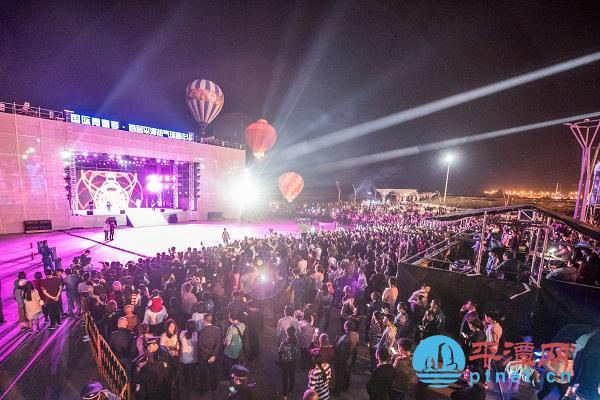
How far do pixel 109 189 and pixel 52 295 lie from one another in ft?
76.2

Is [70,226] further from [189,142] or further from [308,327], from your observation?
[308,327]

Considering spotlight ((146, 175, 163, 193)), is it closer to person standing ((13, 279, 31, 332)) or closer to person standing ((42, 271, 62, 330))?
person standing ((42, 271, 62, 330))

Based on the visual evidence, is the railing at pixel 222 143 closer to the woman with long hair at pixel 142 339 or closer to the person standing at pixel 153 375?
the woman with long hair at pixel 142 339

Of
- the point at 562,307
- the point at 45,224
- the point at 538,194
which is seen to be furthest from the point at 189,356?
the point at 538,194

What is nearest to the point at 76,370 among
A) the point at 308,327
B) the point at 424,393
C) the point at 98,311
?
the point at 98,311

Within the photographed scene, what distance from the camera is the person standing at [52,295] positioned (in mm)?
7357

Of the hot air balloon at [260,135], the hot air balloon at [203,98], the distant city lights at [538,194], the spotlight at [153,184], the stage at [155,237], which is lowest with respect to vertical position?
the stage at [155,237]

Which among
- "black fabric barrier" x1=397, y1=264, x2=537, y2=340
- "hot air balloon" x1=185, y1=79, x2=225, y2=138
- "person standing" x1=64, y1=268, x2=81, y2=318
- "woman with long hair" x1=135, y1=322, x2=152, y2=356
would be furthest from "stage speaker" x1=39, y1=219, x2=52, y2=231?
"black fabric barrier" x1=397, y1=264, x2=537, y2=340

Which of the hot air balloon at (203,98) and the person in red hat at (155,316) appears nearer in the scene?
the person in red hat at (155,316)

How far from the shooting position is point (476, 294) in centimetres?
779

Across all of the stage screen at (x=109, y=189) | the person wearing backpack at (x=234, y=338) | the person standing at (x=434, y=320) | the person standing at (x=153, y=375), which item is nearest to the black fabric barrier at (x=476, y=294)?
the person standing at (x=434, y=320)

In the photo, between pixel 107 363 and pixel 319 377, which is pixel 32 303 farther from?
pixel 319 377

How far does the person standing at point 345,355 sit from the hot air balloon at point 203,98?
25474 mm

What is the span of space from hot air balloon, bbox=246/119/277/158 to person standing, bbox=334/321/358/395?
23.0 metres
